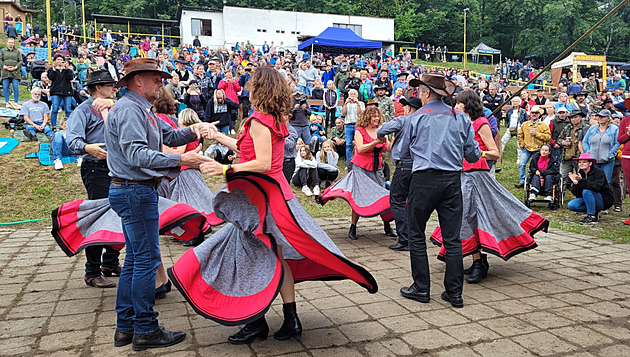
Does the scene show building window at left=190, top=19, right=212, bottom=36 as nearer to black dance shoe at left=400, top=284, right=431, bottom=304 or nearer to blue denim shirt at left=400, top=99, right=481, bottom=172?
blue denim shirt at left=400, top=99, right=481, bottom=172

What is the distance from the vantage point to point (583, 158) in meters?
9.34

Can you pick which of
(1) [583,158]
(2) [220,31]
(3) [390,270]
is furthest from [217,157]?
(2) [220,31]

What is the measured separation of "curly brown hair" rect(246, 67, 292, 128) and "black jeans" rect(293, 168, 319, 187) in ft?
24.4

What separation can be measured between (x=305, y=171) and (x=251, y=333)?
24.8 ft

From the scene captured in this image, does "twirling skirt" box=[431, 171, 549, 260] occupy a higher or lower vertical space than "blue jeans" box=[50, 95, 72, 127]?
lower

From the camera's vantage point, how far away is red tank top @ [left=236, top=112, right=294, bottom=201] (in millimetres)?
3609

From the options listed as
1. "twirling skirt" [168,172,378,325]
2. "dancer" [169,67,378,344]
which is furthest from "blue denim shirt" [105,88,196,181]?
"twirling skirt" [168,172,378,325]

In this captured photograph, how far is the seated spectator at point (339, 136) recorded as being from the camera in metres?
13.2

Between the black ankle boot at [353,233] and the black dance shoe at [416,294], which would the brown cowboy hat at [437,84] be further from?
the black ankle boot at [353,233]

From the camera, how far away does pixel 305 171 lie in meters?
11.2

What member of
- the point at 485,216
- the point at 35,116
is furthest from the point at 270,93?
the point at 35,116

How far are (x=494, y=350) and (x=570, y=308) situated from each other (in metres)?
1.31

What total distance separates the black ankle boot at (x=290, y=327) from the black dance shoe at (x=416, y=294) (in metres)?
1.32

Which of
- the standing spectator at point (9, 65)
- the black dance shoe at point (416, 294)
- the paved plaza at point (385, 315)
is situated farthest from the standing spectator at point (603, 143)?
the standing spectator at point (9, 65)
